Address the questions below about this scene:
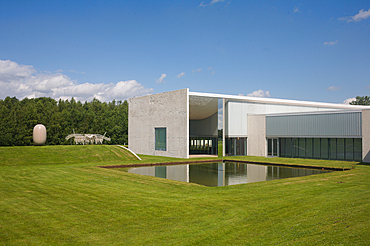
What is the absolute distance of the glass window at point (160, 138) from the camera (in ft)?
114

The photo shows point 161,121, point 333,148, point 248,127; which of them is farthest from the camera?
point 161,121

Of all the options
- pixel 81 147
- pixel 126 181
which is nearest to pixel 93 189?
pixel 126 181

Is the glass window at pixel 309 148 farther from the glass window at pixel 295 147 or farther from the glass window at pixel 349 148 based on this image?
the glass window at pixel 349 148

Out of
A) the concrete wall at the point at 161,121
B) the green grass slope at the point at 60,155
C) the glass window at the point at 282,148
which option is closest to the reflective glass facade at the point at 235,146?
the glass window at the point at 282,148

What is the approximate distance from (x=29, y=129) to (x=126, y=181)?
5717cm

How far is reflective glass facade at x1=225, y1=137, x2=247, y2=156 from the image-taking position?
34375 mm

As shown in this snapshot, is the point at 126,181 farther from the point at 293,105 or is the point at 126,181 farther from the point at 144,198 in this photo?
the point at 293,105

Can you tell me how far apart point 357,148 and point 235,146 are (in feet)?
40.6

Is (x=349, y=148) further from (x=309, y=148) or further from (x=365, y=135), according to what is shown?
(x=309, y=148)

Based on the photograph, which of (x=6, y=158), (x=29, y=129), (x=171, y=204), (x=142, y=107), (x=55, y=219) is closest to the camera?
(x=55, y=219)

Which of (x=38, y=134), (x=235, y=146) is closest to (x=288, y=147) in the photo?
(x=235, y=146)

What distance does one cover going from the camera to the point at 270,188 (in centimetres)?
1330

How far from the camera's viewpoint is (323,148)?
96.0ft

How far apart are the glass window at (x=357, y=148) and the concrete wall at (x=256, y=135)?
9.31 m
